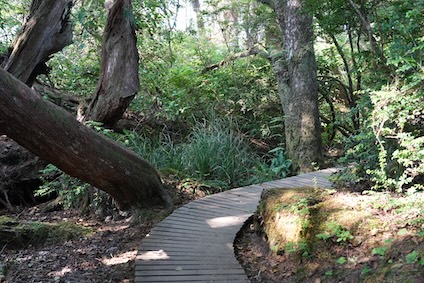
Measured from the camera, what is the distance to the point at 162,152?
9.14 meters

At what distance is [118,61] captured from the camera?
7.02m

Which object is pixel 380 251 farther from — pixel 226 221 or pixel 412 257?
pixel 226 221

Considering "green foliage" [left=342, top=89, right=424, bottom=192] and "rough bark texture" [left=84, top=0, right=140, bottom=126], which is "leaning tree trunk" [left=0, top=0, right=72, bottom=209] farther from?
"green foliage" [left=342, top=89, right=424, bottom=192]

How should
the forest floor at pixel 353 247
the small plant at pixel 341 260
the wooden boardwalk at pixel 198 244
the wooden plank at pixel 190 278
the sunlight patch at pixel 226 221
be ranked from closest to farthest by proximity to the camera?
the forest floor at pixel 353 247 → the small plant at pixel 341 260 → the wooden plank at pixel 190 278 → the wooden boardwalk at pixel 198 244 → the sunlight patch at pixel 226 221

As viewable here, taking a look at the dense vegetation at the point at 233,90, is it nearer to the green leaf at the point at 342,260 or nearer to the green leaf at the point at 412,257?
the green leaf at the point at 342,260

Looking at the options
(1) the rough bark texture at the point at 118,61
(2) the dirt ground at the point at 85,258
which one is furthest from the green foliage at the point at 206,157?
(2) the dirt ground at the point at 85,258

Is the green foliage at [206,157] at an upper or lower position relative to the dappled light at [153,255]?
upper

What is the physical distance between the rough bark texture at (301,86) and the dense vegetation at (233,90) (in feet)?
1.13

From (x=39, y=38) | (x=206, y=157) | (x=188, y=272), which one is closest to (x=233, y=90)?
(x=206, y=157)

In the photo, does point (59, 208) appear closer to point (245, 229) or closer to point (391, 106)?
point (245, 229)

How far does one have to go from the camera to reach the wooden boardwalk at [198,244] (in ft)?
12.6

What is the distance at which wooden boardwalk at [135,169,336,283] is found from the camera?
3.83 m

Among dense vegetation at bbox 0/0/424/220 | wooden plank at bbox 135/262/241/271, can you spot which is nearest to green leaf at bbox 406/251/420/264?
dense vegetation at bbox 0/0/424/220

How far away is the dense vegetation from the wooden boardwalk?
1.41 m
